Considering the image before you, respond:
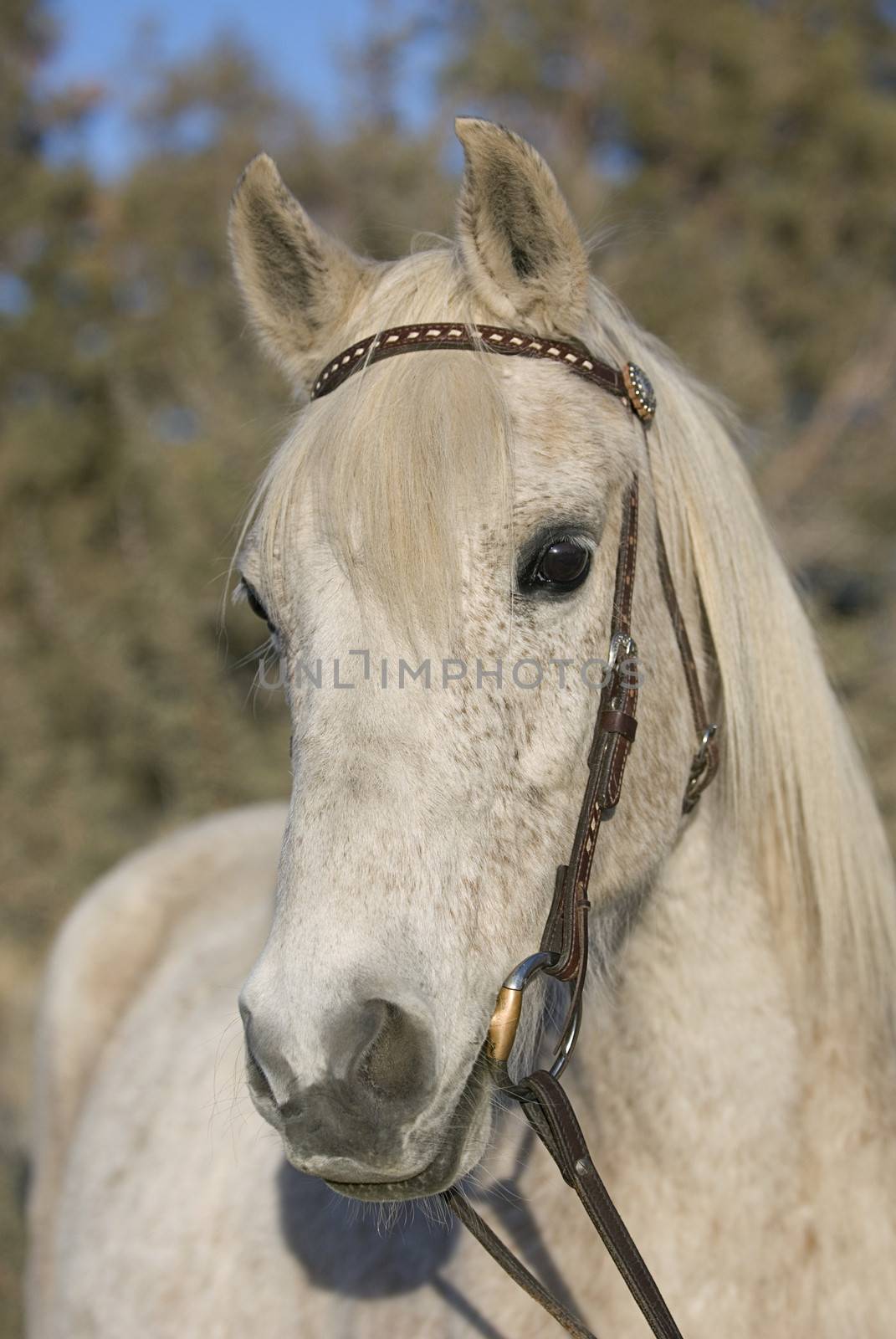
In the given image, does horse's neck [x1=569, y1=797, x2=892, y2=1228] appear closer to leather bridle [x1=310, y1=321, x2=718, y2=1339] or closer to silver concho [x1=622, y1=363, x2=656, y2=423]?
leather bridle [x1=310, y1=321, x2=718, y2=1339]

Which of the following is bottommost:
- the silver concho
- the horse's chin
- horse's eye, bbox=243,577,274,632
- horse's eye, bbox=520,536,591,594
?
the horse's chin

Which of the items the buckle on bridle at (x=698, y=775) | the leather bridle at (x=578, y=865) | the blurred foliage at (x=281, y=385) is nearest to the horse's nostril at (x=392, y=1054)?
the leather bridle at (x=578, y=865)

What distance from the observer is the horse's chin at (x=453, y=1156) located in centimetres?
144

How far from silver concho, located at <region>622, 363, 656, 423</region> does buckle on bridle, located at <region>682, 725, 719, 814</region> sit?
0.57 metres

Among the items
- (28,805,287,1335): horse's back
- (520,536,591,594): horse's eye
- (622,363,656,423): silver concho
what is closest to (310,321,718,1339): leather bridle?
(622,363,656,423): silver concho

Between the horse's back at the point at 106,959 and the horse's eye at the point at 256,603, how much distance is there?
160 cm

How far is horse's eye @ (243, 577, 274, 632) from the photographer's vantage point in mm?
1907

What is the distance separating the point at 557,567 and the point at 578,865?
1.48ft

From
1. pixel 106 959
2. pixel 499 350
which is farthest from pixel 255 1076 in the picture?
pixel 106 959

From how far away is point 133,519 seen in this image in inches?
402

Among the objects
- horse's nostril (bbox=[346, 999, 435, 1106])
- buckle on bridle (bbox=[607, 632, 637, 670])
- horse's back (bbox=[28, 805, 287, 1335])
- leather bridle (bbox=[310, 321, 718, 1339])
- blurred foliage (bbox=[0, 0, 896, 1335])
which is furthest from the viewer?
blurred foliage (bbox=[0, 0, 896, 1335])

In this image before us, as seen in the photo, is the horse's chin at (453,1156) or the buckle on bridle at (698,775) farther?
the buckle on bridle at (698,775)

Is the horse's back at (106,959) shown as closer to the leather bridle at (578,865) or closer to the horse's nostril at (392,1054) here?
the leather bridle at (578,865)

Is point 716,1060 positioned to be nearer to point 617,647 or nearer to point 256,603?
point 617,647
